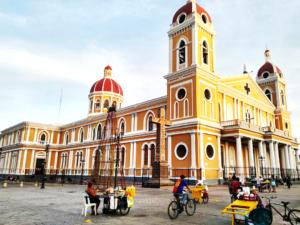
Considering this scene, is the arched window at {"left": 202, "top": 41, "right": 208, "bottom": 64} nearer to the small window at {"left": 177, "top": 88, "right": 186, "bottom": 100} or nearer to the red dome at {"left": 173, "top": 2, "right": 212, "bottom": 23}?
the red dome at {"left": 173, "top": 2, "right": 212, "bottom": 23}

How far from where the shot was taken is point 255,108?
32875 mm

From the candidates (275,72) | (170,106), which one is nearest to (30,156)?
(170,106)

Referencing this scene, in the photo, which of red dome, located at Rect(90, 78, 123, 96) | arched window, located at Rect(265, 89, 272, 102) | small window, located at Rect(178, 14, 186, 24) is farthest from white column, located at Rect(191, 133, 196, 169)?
red dome, located at Rect(90, 78, 123, 96)

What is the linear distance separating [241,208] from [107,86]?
44.6 metres

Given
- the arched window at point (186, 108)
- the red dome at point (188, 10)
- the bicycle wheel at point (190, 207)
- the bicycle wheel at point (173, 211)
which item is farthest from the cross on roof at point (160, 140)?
the red dome at point (188, 10)

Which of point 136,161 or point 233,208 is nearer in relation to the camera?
point 233,208

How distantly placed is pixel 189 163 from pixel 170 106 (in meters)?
6.63

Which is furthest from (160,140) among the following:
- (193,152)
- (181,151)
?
(181,151)

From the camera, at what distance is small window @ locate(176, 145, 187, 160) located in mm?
24017

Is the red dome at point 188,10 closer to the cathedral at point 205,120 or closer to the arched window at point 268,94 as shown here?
the cathedral at point 205,120

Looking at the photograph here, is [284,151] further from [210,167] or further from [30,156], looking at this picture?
[30,156]

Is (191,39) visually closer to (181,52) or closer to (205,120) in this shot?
(181,52)

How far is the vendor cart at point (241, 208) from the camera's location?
639 centimetres

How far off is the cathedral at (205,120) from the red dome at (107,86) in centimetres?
879
